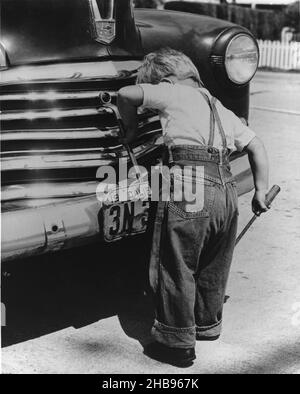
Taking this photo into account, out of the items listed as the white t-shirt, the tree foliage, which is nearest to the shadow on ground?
the white t-shirt

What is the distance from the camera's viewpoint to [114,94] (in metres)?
2.95

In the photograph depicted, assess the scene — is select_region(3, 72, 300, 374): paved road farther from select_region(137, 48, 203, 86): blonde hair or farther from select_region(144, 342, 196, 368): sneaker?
select_region(137, 48, 203, 86): blonde hair

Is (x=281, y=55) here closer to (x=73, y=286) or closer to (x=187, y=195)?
(x=73, y=286)

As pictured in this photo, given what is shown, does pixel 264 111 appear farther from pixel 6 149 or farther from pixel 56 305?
pixel 6 149

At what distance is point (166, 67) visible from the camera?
270 cm

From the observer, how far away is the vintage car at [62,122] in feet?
8.64

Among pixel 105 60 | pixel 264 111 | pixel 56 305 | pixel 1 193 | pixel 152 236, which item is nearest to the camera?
pixel 1 193

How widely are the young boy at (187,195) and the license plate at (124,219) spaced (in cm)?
9

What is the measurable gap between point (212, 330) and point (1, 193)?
1.00 m

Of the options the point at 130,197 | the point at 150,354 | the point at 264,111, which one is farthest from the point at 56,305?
the point at 264,111

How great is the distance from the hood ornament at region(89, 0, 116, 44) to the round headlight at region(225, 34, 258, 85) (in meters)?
0.71

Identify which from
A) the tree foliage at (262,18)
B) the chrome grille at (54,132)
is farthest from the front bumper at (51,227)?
the tree foliage at (262,18)

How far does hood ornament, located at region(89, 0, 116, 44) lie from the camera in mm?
3082

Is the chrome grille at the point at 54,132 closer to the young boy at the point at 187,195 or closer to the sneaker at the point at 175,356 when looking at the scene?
the young boy at the point at 187,195
